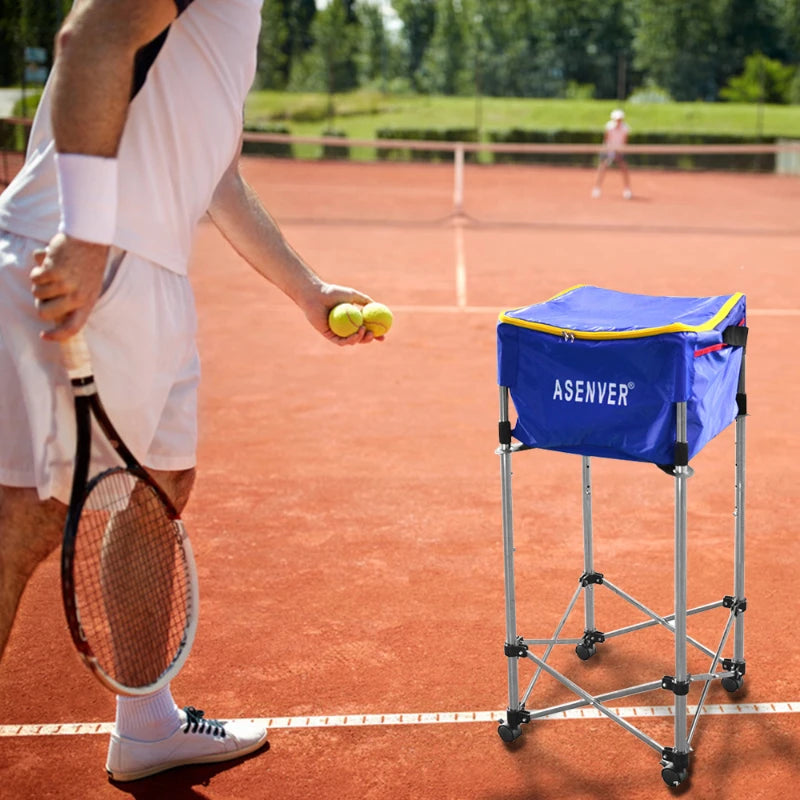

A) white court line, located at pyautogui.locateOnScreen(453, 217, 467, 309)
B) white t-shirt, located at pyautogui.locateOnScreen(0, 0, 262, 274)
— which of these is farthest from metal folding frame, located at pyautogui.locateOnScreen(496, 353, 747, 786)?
white court line, located at pyautogui.locateOnScreen(453, 217, 467, 309)

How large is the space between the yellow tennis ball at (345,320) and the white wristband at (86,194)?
799 mm

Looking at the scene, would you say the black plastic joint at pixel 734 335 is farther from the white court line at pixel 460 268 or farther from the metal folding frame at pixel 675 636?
the white court line at pixel 460 268

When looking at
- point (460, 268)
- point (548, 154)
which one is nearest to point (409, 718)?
point (460, 268)

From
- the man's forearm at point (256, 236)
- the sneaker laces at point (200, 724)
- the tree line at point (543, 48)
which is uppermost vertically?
the tree line at point (543, 48)

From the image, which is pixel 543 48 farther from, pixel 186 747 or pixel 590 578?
pixel 186 747

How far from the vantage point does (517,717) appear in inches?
129

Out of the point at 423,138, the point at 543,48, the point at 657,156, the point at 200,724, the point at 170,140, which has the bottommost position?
the point at 200,724

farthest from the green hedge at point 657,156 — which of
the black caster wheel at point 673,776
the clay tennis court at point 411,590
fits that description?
the black caster wheel at point 673,776

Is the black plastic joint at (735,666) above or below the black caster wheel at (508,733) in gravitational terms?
above

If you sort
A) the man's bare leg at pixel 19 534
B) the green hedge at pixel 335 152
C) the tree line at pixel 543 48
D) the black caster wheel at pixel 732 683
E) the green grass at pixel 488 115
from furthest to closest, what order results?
the tree line at pixel 543 48, the green grass at pixel 488 115, the green hedge at pixel 335 152, the black caster wheel at pixel 732 683, the man's bare leg at pixel 19 534

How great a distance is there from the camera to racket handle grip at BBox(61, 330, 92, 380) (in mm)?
2400

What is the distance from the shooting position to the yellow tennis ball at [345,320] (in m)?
2.99

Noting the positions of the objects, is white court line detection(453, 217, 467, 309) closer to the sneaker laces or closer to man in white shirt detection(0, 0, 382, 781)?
the sneaker laces

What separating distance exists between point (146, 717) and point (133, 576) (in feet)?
1.58
